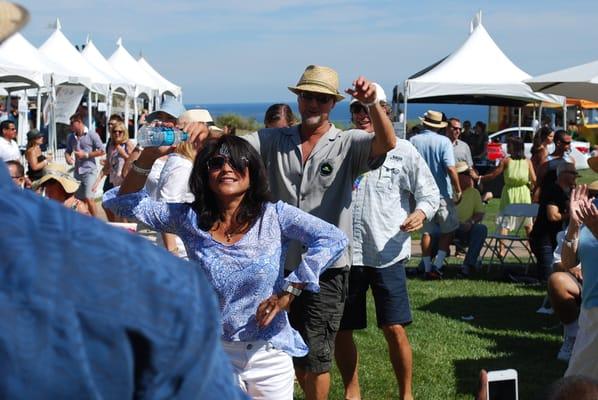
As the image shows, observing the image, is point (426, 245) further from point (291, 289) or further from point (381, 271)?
point (291, 289)

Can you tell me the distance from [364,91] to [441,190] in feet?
24.4

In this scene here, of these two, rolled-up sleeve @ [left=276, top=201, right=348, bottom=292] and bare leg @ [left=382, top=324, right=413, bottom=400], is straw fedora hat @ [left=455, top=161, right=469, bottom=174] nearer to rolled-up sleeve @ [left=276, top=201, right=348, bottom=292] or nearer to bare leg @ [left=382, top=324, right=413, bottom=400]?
bare leg @ [left=382, top=324, right=413, bottom=400]

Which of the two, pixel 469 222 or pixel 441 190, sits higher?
pixel 441 190

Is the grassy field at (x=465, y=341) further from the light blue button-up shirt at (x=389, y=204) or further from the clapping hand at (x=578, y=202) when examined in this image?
the clapping hand at (x=578, y=202)

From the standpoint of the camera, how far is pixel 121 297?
111 cm

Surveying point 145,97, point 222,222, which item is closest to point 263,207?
point 222,222

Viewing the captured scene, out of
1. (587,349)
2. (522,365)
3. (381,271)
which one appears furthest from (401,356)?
(522,365)

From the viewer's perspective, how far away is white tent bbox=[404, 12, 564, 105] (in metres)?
19.3

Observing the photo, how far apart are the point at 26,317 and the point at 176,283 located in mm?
176

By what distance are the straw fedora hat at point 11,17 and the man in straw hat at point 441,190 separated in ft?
36.7

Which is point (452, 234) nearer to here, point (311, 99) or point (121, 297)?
point (311, 99)

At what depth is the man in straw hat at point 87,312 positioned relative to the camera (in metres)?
1.07

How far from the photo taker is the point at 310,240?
4602 millimetres

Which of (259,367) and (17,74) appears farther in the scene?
(17,74)
